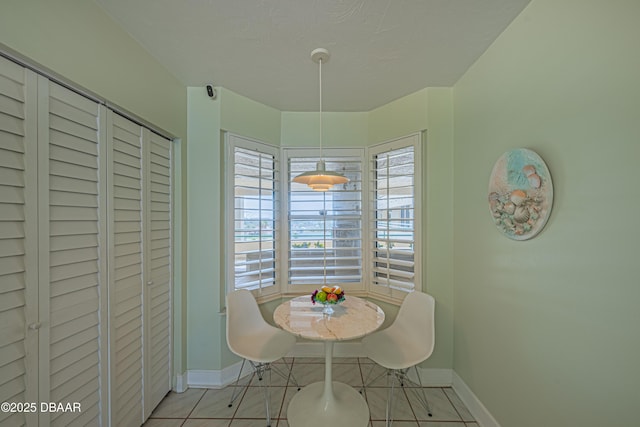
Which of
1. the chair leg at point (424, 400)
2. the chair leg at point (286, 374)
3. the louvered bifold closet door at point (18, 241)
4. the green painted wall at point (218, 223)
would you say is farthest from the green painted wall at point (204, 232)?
the chair leg at point (424, 400)

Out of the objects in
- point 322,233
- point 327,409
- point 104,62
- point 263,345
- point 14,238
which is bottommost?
point 327,409

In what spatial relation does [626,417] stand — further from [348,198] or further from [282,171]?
[282,171]

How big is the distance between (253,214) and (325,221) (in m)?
0.76

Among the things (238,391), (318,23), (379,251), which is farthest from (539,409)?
(318,23)

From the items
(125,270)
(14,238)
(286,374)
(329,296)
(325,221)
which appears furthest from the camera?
(325,221)

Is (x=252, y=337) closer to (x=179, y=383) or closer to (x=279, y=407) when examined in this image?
(x=279, y=407)

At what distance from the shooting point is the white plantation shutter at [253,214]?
2301 millimetres

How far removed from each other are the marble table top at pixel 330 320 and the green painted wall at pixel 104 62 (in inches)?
41.6

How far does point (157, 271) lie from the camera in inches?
74.9

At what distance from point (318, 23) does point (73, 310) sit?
210cm

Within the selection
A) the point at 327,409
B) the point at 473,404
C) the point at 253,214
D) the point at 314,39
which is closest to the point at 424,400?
the point at 473,404

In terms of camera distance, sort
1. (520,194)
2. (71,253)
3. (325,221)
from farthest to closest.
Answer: (325,221), (520,194), (71,253)

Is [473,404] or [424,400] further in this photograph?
[424,400]

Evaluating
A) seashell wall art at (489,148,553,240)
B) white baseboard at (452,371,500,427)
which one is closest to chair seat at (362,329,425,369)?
white baseboard at (452,371,500,427)
